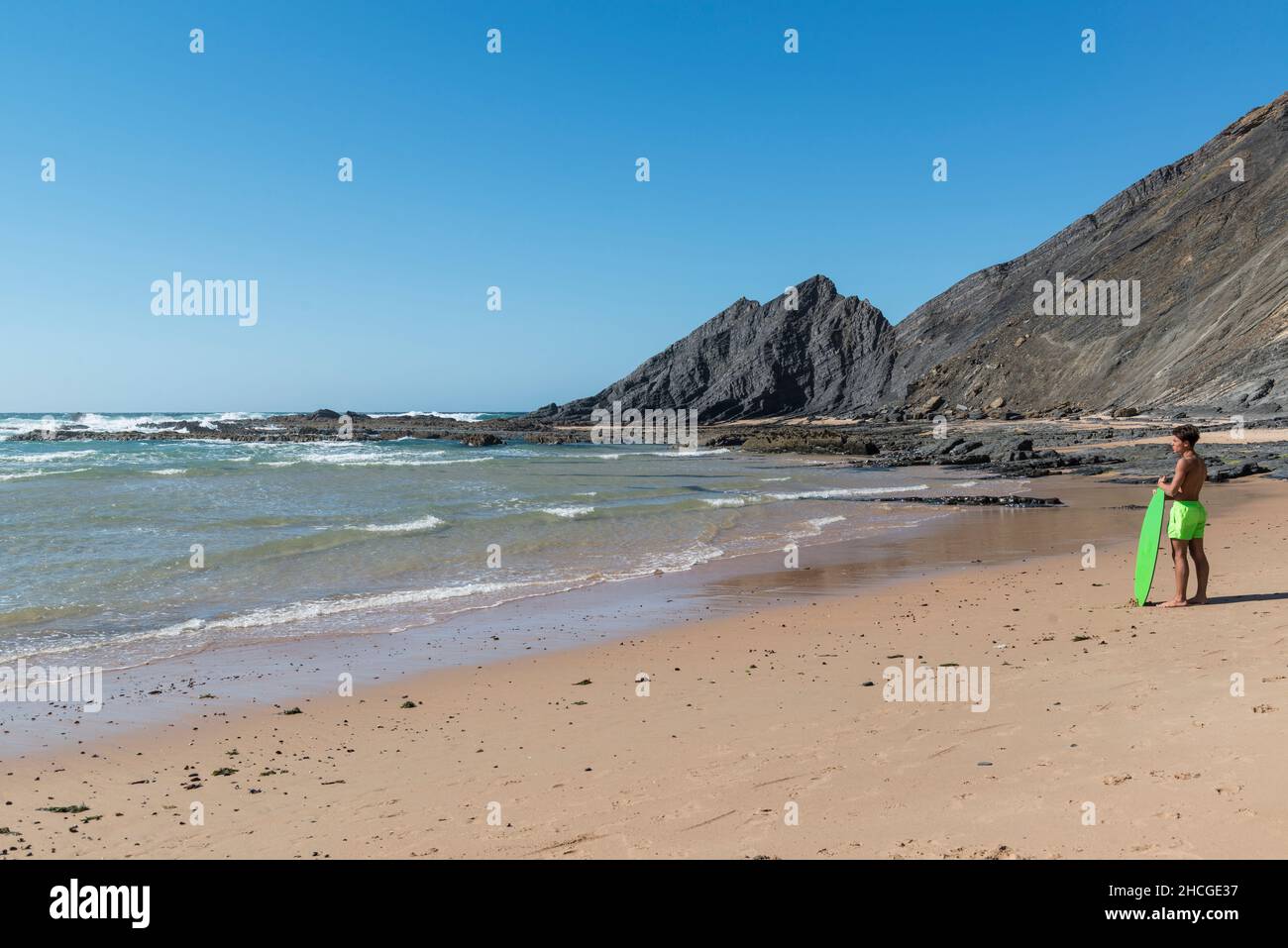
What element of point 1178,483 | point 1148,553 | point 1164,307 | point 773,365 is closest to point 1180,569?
point 1148,553

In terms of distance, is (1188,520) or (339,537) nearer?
(1188,520)

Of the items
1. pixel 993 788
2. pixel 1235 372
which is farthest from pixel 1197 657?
pixel 1235 372

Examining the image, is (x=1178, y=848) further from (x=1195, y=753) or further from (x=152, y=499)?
(x=152, y=499)

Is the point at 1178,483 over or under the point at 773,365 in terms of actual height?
under

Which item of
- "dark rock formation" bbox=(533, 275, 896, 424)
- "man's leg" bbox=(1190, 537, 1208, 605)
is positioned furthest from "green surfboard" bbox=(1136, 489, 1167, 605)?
"dark rock formation" bbox=(533, 275, 896, 424)

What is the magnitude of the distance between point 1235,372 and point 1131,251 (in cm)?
2580

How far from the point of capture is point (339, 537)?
18.2 m

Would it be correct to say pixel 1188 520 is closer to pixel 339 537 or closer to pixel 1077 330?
pixel 339 537

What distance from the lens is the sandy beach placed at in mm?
4133

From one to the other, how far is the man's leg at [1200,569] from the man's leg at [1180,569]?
3.1 inches

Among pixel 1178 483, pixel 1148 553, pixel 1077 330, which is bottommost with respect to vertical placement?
pixel 1148 553

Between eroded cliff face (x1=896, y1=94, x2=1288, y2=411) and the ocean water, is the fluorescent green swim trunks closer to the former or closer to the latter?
the ocean water

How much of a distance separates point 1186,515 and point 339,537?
1539cm

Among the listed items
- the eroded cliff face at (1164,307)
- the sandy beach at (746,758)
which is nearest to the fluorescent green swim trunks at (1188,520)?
the sandy beach at (746,758)
